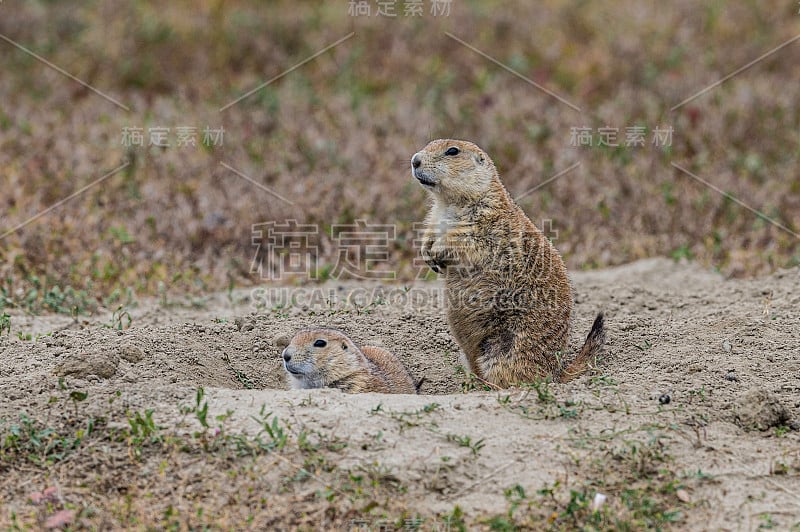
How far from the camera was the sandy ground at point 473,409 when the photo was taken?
3959 millimetres

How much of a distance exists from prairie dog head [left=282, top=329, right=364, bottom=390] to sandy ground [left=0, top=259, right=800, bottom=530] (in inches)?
11.7

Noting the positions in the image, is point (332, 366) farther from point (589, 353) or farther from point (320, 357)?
point (589, 353)

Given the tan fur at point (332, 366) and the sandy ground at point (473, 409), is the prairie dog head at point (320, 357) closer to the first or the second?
the tan fur at point (332, 366)

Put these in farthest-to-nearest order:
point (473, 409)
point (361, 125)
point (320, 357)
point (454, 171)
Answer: point (361, 125)
point (454, 171)
point (320, 357)
point (473, 409)

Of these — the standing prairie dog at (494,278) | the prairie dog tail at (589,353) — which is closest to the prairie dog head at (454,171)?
the standing prairie dog at (494,278)

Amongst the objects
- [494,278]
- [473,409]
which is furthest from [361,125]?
[473,409]

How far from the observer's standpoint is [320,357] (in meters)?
5.26

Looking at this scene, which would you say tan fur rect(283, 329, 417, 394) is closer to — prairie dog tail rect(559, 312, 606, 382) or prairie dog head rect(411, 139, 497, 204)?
prairie dog tail rect(559, 312, 606, 382)

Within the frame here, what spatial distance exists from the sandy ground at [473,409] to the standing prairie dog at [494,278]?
23 centimetres

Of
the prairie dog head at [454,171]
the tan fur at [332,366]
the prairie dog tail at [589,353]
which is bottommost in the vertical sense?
the tan fur at [332,366]

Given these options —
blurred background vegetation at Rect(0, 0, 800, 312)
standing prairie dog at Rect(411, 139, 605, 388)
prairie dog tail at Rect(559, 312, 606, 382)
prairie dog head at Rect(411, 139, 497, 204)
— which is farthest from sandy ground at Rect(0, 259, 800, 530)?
blurred background vegetation at Rect(0, 0, 800, 312)

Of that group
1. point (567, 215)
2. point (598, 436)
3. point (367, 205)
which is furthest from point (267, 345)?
point (567, 215)

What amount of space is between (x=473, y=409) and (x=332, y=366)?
1.06 meters

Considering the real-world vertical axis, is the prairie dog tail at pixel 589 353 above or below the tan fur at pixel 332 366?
above
